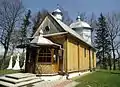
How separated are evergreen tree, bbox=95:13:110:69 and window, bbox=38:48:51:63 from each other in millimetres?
29125

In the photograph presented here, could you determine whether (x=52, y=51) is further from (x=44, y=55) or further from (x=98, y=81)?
(x=98, y=81)

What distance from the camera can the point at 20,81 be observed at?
36.5ft

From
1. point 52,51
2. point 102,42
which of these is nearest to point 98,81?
point 52,51

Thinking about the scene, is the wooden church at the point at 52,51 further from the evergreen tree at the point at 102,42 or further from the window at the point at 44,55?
the evergreen tree at the point at 102,42

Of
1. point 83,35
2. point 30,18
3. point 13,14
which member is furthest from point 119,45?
point 13,14

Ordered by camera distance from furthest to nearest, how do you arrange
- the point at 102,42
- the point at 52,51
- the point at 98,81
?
the point at 102,42 → the point at 52,51 → the point at 98,81

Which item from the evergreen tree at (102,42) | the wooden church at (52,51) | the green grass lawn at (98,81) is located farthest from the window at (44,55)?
the evergreen tree at (102,42)

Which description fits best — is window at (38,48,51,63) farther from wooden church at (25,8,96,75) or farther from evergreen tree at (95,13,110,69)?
evergreen tree at (95,13,110,69)

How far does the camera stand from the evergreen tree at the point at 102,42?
41.7 m

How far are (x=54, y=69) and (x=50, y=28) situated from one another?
4650mm

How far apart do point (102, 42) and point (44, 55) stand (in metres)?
30.0

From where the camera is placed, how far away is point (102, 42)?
42.2m

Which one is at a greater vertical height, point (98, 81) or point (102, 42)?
point (102, 42)

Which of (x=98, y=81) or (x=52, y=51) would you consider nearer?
(x=98, y=81)
